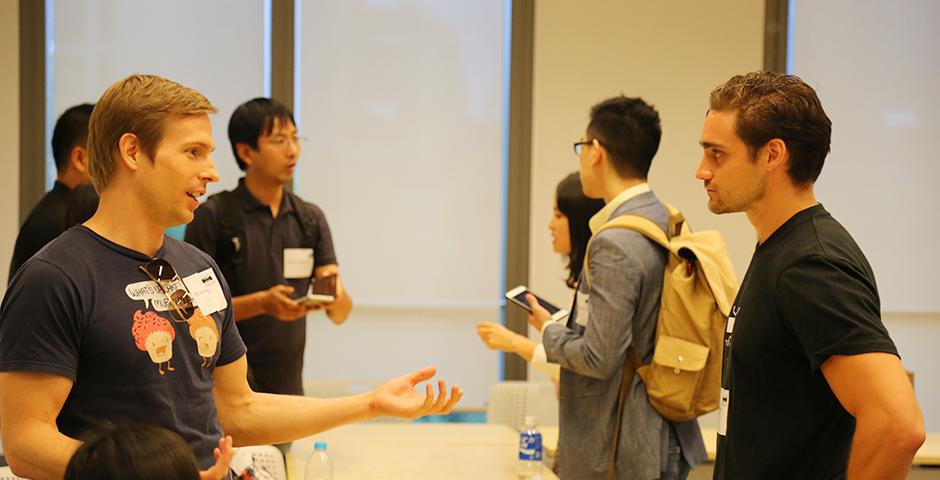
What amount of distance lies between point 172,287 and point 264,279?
1861 millimetres

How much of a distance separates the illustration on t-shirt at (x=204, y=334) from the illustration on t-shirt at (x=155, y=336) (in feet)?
0.20

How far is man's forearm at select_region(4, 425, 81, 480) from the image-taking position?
59.7 inches

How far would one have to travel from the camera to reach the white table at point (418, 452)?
121 inches

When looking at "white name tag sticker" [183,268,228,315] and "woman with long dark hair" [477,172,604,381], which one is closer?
"white name tag sticker" [183,268,228,315]

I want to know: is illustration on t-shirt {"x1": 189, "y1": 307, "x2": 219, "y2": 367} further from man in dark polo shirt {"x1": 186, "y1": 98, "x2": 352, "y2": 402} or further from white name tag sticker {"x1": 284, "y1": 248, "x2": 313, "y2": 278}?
white name tag sticker {"x1": 284, "y1": 248, "x2": 313, "y2": 278}

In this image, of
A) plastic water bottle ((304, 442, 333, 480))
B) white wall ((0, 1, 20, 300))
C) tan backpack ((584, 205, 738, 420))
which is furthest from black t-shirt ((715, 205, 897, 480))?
white wall ((0, 1, 20, 300))

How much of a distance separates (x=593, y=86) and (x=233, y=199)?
8.67ft

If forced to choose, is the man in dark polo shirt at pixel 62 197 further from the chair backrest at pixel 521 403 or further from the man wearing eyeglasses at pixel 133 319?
the chair backrest at pixel 521 403

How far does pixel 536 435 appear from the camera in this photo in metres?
3.07

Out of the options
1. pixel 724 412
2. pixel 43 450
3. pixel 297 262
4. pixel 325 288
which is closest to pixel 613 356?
pixel 724 412

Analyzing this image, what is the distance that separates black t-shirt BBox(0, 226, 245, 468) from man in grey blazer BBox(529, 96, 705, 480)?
1.38 metres

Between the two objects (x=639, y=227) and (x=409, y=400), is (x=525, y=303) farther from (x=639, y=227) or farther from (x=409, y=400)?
(x=409, y=400)

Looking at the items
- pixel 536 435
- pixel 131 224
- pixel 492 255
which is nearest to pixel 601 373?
pixel 536 435

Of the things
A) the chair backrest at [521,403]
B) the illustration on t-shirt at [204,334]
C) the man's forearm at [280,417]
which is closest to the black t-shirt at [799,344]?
the man's forearm at [280,417]
